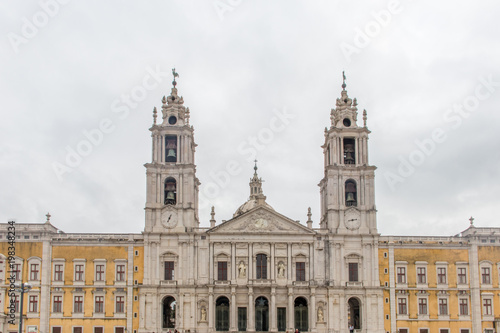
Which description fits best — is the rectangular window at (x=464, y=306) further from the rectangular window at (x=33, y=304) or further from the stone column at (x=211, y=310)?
the rectangular window at (x=33, y=304)

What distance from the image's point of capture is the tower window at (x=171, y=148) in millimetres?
69438

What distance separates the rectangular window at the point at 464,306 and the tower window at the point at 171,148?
31.5 metres

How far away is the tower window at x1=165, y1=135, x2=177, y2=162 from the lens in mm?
69438

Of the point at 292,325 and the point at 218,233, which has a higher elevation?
the point at 218,233

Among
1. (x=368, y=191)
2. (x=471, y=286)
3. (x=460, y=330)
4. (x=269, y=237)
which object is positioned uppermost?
(x=368, y=191)

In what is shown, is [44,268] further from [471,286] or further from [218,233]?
[471,286]

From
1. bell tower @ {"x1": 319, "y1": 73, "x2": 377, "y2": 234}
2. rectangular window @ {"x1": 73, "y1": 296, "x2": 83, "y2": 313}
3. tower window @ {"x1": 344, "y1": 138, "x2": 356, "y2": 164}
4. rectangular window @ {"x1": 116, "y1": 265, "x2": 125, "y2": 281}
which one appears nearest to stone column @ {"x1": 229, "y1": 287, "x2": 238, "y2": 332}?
rectangular window @ {"x1": 116, "y1": 265, "x2": 125, "y2": 281}

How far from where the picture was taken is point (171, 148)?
228ft

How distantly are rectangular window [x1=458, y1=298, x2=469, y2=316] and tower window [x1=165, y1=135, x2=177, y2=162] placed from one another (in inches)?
1238

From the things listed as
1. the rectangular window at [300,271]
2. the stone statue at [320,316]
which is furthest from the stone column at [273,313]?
the stone statue at [320,316]

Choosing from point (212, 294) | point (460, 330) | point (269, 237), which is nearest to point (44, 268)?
point (212, 294)

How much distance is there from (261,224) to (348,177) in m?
10.1

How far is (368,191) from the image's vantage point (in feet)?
224

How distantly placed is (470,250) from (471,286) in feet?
11.4
